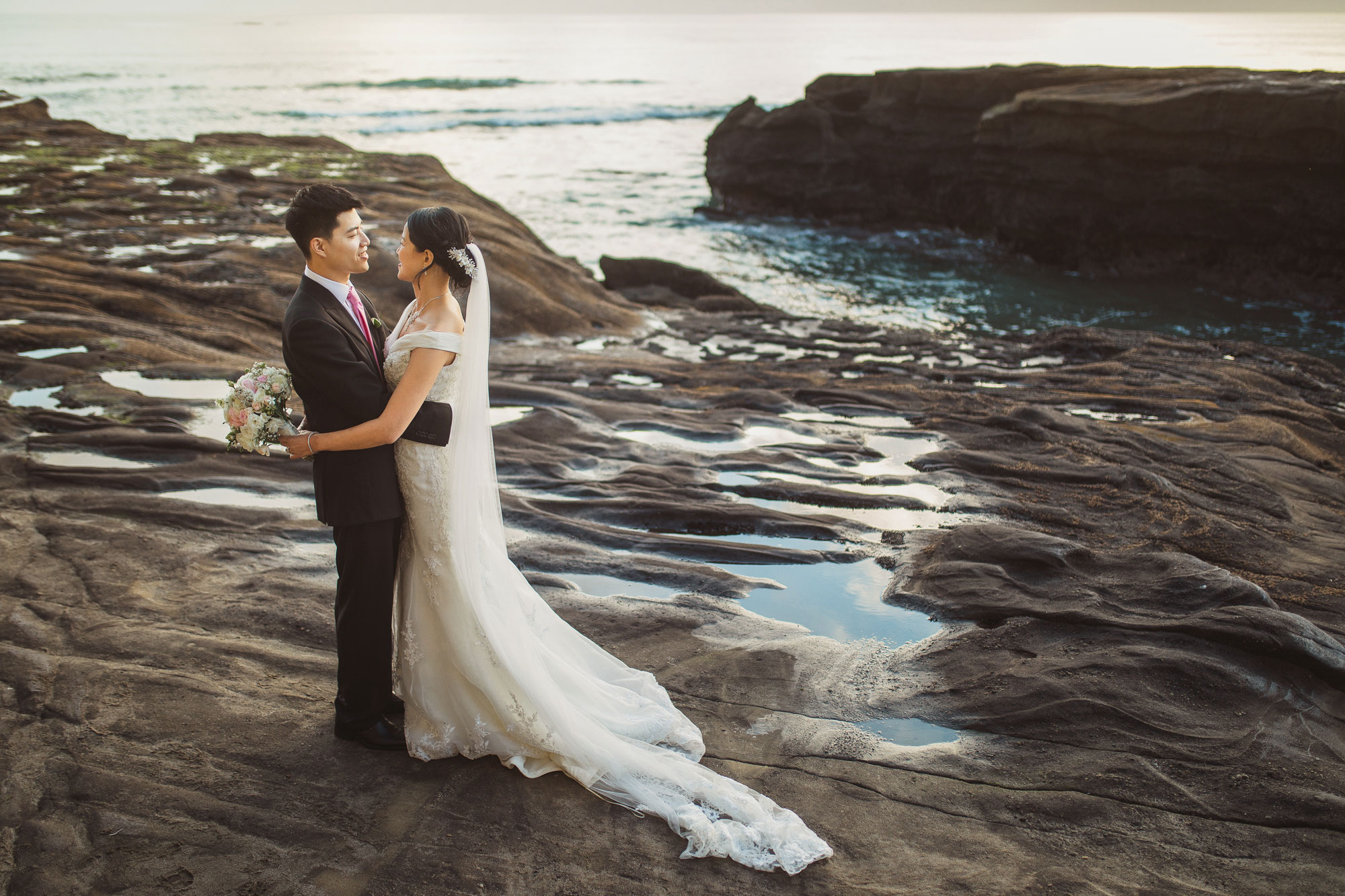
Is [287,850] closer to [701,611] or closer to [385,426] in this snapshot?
[385,426]

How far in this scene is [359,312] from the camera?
3660 mm

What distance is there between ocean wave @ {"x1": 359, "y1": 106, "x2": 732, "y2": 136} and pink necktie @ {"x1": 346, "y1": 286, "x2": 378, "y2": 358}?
55.1 meters

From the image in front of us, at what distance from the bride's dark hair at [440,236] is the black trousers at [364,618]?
1.06 metres

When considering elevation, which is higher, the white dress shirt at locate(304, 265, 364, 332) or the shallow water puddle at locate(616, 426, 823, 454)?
the white dress shirt at locate(304, 265, 364, 332)

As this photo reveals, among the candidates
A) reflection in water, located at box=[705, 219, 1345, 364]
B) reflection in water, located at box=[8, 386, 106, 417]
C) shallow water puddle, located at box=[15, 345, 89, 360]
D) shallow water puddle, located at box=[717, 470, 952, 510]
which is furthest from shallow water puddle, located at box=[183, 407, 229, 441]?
reflection in water, located at box=[705, 219, 1345, 364]

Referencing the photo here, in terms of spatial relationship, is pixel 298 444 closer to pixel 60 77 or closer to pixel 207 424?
pixel 207 424

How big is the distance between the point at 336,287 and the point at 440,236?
47 centimetres

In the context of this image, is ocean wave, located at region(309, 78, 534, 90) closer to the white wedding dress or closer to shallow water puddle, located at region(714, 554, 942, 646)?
shallow water puddle, located at region(714, 554, 942, 646)

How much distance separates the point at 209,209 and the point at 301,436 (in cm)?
1491

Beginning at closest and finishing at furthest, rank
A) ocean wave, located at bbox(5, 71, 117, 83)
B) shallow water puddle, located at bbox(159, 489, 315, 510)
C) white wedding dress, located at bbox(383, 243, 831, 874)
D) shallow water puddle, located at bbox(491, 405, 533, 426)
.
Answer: white wedding dress, located at bbox(383, 243, 831, 874) < shallow water puddle, located at bbox(159, 489, 315, 510) < shallow water puddle, located at bbox(491, 405, 533, 426) < ocean wave, located at bbox(5, 71, 117, 83)

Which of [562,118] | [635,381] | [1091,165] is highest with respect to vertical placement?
[562,118]

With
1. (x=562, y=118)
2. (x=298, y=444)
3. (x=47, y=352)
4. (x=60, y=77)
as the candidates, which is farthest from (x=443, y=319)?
(x=60, y=77)

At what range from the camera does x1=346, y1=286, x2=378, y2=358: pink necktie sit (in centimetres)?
360

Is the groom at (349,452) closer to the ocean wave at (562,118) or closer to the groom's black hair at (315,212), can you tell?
the groom's black hair at (315,212)
